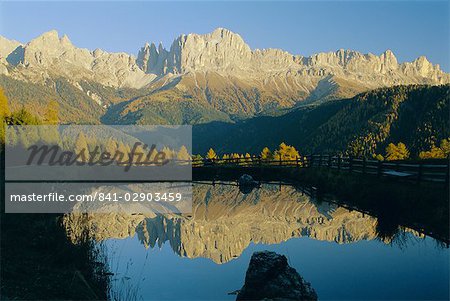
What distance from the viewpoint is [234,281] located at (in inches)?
520

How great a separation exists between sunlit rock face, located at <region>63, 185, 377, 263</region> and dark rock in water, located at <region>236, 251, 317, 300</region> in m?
3.98

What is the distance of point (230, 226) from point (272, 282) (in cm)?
1010

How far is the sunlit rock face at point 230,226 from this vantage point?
17.4 meters

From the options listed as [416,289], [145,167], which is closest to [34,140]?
[145,167]

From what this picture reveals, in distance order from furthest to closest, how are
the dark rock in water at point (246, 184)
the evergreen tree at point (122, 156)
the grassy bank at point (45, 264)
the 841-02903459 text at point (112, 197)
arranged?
the evergreen tree at point (122, 156) < the dark rock in water at point (246, 184) < the 841-02903459 text at point (112, 197) < the grassy bank at point (45, 264)

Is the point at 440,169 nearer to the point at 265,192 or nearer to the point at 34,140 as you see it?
the point at 265,192

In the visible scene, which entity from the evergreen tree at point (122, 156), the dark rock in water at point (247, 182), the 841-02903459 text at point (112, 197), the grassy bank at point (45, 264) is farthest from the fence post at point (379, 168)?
the evergreen tree at point (122, 156)

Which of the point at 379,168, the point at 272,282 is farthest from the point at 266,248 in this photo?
the point at 379,168

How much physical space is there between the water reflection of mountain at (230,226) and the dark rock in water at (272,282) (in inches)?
155

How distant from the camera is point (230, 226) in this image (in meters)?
21.1

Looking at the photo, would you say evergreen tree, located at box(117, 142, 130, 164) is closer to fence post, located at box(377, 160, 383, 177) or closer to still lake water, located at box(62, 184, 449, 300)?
still lake water, located at box(62, 184, 449, 300)

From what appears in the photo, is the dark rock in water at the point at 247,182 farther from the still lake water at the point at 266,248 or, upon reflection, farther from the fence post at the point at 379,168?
the fence post at the point at 379,168

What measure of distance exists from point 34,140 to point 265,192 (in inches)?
1398

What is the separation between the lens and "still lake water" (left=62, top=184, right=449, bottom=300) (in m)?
12.4
